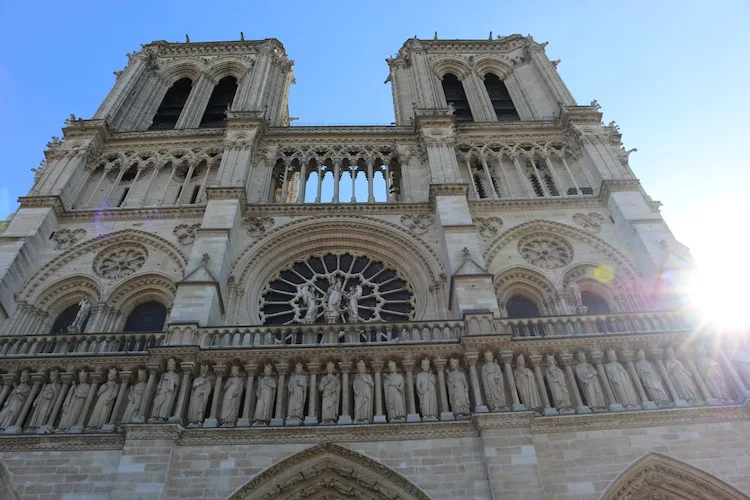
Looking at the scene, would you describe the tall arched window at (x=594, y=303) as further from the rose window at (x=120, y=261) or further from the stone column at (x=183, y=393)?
the rose window at (x=120, y=261)

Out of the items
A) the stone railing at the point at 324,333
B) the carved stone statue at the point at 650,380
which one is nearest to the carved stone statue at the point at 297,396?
the stone railing at the point at 324,333

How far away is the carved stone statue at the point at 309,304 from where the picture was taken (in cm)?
1275

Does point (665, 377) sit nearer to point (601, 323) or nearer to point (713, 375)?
point (713, 375)

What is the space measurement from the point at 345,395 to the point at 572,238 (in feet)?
24.1

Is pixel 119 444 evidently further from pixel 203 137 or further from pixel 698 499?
pixel 203 137

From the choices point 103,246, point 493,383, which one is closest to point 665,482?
point 493,383

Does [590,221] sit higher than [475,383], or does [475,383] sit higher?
[590,221]

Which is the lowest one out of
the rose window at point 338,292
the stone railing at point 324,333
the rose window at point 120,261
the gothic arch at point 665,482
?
the gothic arch at point 665,482

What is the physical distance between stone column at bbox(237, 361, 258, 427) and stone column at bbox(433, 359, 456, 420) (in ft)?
10.1

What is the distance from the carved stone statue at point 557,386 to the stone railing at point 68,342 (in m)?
6.94

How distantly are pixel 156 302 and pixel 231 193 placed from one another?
3124mm

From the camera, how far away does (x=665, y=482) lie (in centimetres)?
952

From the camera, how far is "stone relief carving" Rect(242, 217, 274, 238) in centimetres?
1517

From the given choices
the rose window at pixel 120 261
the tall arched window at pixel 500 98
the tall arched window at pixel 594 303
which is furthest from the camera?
the tall arched window at pixel 500 98
